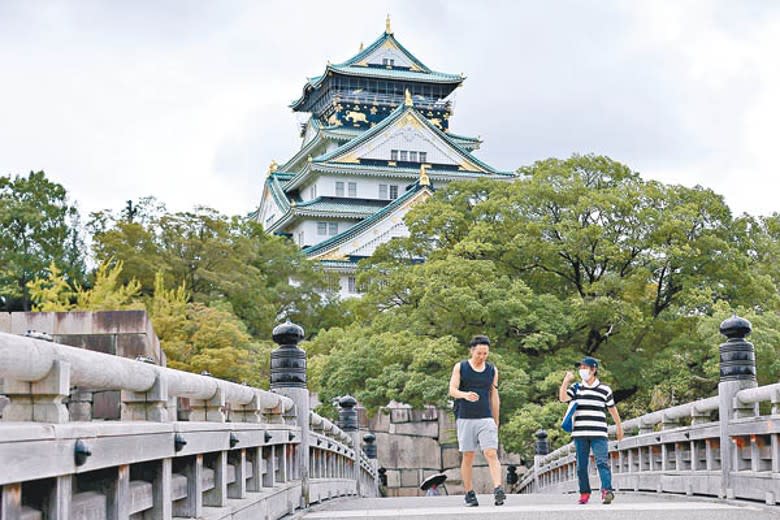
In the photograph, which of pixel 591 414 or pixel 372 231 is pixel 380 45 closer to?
pixel 372 231

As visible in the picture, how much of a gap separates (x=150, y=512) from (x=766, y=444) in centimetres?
688

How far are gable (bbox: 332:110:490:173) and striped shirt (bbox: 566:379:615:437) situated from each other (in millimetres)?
Result: 49501

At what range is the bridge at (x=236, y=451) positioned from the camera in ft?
14.4

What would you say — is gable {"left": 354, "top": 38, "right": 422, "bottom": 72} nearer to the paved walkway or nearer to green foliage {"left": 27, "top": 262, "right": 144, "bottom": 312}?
green foliage {"left": 27, "top": 262, "right": 144, "bottom": 312}

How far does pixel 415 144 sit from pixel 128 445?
57.1 m

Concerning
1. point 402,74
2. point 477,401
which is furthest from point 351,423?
point 402,74

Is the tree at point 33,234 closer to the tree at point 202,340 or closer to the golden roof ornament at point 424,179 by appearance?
the tree at point 202,340

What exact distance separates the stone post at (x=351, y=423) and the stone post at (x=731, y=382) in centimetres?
1000

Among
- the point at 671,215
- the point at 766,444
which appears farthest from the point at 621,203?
the point at 766,444

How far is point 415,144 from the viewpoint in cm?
6181

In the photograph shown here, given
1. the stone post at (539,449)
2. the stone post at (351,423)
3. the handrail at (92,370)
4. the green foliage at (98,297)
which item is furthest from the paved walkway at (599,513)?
the green foliage at (98,297)

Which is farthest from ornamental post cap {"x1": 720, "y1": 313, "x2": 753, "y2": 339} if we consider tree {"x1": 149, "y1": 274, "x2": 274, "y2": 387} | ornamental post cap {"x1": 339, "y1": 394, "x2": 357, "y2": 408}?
tree {"x1": 149, "y1": 274, "x2": 274, "y2": 387}

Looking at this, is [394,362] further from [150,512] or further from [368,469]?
[150,512]

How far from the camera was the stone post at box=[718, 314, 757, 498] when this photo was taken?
11516 millimetres
